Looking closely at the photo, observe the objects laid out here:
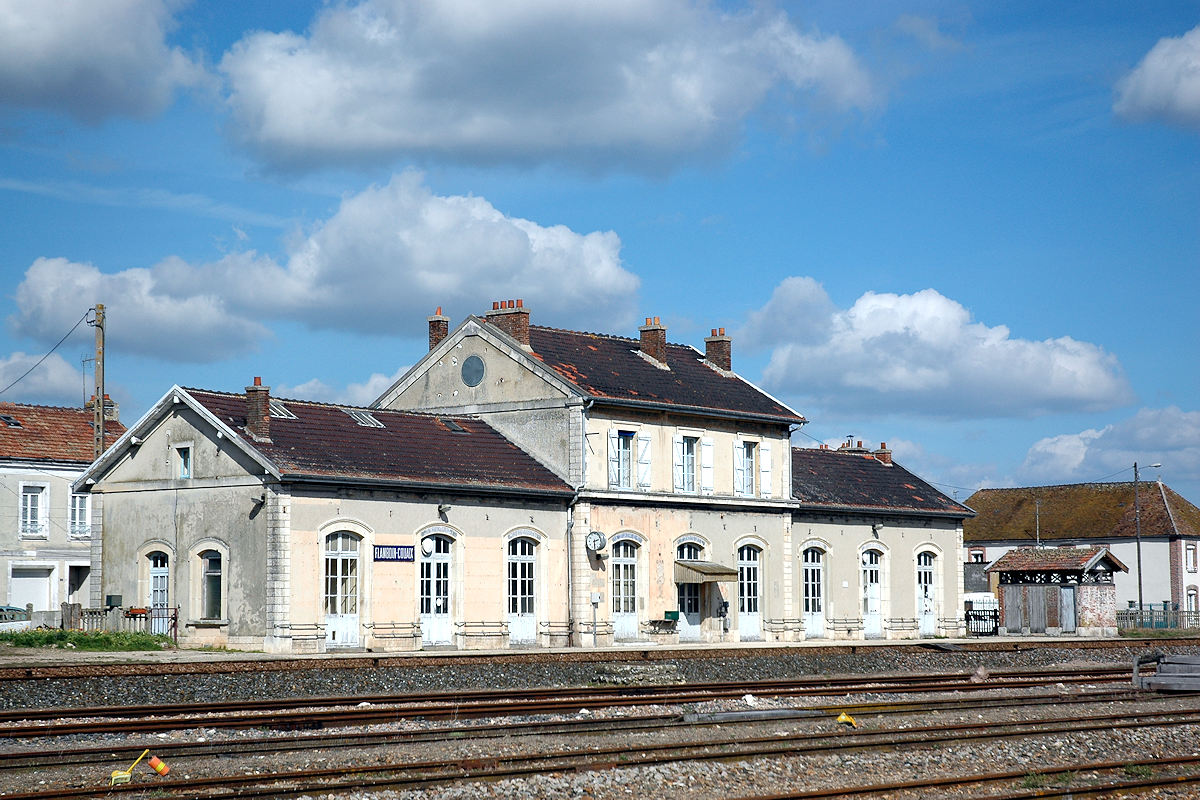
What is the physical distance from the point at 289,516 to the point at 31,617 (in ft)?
35.3

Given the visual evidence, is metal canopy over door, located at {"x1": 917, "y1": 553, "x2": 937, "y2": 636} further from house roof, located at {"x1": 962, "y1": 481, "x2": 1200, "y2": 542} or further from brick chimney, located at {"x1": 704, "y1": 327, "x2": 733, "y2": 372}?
house roof, located at {"x1": 962, "y1": 481, "x2": 1200, "y2": 542}

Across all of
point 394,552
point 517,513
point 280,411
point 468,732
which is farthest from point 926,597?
point 468,732

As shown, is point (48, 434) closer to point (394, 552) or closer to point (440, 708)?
point (394, 552)

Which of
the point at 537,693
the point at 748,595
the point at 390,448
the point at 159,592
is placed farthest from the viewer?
the point at 748,595

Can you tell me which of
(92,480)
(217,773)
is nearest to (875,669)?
(92,480)

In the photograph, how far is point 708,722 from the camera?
1808cm

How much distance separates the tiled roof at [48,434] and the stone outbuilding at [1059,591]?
89.6ft

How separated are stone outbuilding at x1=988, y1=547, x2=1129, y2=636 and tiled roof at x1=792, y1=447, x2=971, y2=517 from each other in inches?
121

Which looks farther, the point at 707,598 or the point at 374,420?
the point at 707,598

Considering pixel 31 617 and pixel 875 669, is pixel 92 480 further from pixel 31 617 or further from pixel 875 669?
pixel 875 669

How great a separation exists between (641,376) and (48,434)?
1830cm

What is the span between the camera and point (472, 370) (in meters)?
35.2

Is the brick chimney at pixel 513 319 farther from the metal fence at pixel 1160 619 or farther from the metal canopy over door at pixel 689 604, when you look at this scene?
the metal fence at pixel 1160 619

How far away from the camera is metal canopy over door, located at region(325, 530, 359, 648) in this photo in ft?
92.6
